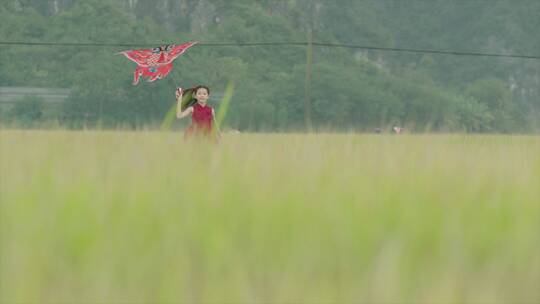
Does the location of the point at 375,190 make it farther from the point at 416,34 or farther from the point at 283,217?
the point at 416,34

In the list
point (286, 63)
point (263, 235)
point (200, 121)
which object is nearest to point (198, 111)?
point (200, 121)

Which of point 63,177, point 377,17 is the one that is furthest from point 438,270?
point 377,17

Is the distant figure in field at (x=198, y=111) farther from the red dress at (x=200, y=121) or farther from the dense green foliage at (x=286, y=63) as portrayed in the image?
the dense green foliage at (x=286, y=63)

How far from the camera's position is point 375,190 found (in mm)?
3514

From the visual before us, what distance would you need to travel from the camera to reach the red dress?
30.1 feet

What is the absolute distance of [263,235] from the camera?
269 centimetres

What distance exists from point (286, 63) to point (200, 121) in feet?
151

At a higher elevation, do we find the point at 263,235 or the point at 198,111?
the point at 198,111

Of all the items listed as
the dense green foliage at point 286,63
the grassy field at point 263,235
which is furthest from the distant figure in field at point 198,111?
the dense green foliage at point 286,63

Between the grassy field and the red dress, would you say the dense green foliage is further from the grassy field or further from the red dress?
the grassy field

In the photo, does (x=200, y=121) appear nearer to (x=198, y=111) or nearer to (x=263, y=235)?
(x=198, y=111)

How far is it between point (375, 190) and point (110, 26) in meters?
48.4

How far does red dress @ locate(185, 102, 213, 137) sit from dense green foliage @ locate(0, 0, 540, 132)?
2775 centimetres

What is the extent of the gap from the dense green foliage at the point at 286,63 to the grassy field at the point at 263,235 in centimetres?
3373
